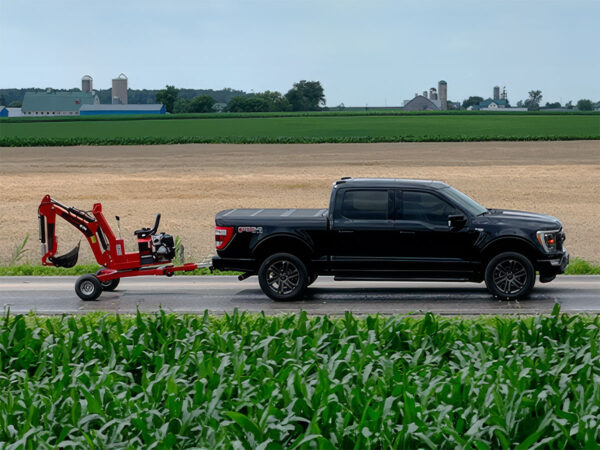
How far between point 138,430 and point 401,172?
4180 centimetres

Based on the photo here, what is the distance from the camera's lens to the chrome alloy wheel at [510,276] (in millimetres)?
16031

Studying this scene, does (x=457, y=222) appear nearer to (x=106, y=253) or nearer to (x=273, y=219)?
(x=273, y=219)

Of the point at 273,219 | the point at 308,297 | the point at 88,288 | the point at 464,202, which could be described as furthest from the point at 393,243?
the point at 88,288

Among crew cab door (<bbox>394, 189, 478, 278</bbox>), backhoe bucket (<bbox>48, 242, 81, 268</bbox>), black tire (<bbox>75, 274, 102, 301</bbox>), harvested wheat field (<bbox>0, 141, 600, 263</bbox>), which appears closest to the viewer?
crew cab door (<bbox>394, 189, 478, 278</bbox>)

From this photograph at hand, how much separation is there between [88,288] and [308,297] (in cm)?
386

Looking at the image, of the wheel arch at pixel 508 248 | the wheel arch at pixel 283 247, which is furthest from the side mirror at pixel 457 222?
the wheel arch at pixel 283 247

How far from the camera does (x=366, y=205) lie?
16547 mm

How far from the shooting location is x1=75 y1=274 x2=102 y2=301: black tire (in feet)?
54.9

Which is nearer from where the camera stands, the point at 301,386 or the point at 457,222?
the point at 301,386

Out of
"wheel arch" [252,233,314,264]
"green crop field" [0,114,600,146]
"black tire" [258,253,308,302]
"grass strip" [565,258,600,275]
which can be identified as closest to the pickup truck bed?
"wheel arch" [252,233,314,264]

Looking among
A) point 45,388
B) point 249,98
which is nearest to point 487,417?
point 45,388

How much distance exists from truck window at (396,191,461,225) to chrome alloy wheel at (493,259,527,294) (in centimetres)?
119

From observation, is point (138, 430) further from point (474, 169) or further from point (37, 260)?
point (474, 169)

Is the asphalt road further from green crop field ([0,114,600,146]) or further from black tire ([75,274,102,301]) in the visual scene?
green crop field ([0,114,600,146])
